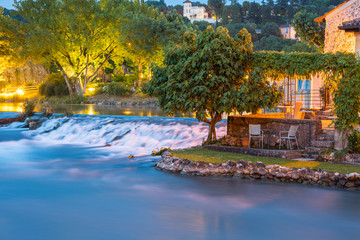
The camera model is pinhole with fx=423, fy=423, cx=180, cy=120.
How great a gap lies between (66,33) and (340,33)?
33.0m

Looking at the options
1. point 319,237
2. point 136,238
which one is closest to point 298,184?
point 319,237

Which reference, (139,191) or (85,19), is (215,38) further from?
(85,19)

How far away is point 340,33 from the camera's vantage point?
23906 mm

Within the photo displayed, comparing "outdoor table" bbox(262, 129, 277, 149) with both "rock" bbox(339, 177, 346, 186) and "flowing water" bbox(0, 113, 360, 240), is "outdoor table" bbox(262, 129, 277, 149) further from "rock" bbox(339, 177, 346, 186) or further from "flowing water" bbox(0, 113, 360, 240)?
"rock" bbox(339, 177, 346, 186)

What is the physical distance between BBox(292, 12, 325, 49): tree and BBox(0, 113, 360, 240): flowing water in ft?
72.1

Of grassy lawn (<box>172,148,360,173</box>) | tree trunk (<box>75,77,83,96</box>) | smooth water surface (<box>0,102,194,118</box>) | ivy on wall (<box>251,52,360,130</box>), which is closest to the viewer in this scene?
grassy lawn (<box>172,148,360,173</box>)

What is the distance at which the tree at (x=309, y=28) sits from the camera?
33.5 metres

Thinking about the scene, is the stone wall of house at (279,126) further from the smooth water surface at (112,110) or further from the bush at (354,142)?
the smooth water surface at (112,110)

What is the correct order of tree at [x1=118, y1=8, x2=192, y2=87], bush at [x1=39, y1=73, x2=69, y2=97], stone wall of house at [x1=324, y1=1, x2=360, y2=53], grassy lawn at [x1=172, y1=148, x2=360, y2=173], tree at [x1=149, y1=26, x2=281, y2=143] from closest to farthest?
1. grassy lawn at [x1=172, y1=148, x2=360, y2=173]
2. tree at [x1=149, y1=26, x2=281, y2=143]
3. stone wall of house at [x1=324, y1=1, x2=360, y2=53]
4. tree at [x1=118, y1=8, x2=192, y2=87]
5. bush at [x1=39, y1=73, x2=69, y2=97]

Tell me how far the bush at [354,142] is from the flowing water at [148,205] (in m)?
2.75

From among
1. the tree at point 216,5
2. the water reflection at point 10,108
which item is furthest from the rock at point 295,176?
A: the tree at point 216,5

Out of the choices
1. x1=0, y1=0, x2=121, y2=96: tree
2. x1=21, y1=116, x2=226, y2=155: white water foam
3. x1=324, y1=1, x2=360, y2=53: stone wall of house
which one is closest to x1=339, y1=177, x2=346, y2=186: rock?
x1=21, y1=116, x2=226, y2=155: white water foam

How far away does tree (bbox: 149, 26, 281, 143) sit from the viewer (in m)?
14.4

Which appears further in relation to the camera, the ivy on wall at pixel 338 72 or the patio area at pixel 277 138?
the patio area at pixel 277 138
